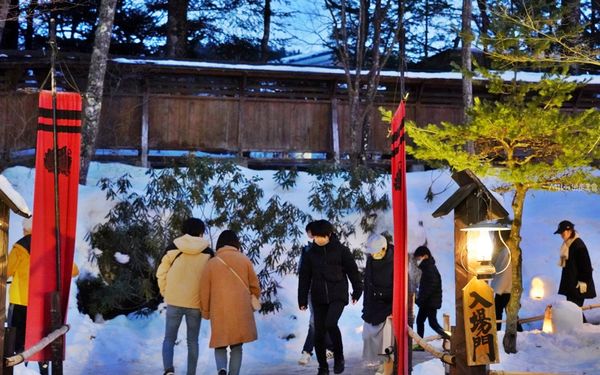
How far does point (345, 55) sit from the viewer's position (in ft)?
59.0

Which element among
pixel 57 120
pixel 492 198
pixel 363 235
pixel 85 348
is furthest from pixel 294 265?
pixel 492 198

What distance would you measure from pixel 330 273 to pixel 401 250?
1672 millimetres

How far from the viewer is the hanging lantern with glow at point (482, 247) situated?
609cm

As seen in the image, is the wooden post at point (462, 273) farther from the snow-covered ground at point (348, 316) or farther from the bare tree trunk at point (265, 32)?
the bare tree trunk at point (265, 32)

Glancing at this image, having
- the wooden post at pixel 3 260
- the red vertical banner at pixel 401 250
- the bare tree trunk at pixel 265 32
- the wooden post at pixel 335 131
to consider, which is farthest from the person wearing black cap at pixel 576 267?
the bare tree trunk at pixel 265 32

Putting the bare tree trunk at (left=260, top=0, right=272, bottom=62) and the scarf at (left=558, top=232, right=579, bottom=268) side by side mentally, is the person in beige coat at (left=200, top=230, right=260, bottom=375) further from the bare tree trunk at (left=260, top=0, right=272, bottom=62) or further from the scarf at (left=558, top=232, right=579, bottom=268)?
the bare tree trunk at (left=260, top=0, right=272, bottom=62)

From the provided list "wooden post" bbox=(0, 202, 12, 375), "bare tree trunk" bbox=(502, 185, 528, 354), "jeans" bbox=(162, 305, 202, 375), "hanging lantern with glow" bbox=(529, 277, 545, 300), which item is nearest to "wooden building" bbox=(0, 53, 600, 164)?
"hanging lantern with glow" bbox=(529, 277, 545, 300)

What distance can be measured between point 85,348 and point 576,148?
716 cm

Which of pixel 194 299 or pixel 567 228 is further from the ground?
pixel 567 228

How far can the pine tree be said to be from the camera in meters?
9.03

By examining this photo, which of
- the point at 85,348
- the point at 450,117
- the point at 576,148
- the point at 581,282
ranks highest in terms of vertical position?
the point at 450,117

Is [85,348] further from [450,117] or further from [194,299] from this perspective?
[450,117]

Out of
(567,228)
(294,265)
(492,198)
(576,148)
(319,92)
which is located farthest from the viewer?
(319,92)

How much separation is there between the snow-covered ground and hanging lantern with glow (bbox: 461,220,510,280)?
2.55 m
